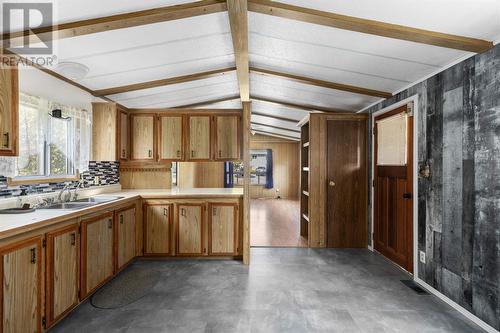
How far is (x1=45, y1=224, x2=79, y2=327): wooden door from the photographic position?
1915mm

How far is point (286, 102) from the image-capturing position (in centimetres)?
484

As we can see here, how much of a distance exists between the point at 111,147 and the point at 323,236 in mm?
3317

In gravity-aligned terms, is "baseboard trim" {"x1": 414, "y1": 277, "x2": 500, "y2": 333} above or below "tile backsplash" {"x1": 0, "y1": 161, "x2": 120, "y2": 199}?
below

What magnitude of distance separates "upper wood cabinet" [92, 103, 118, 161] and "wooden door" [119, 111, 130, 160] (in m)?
0.15

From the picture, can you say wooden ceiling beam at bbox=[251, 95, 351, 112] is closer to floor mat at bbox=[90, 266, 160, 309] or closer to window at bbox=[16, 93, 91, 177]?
window at bbox=[16, 93, 91, 177]

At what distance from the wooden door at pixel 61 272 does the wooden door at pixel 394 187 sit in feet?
11.2

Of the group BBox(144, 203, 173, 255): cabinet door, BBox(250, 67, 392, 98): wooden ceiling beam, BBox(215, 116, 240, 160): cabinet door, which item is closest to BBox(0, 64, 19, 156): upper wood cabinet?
BBox(144, 203, 173, 255): cabinet door

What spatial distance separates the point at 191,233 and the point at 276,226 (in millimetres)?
2440

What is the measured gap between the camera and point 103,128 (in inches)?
137

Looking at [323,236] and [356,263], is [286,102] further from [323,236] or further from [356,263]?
[356,263]

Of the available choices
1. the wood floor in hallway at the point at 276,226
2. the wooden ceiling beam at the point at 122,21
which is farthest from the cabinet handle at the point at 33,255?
the wood floor in hallway at the point at 276,226

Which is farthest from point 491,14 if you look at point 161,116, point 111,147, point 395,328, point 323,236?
point 111,147

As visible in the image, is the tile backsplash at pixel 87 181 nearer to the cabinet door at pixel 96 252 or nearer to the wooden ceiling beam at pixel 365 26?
the cabinet door at pixel 96 252

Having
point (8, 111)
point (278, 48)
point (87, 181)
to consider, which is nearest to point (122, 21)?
point (8, 111)
